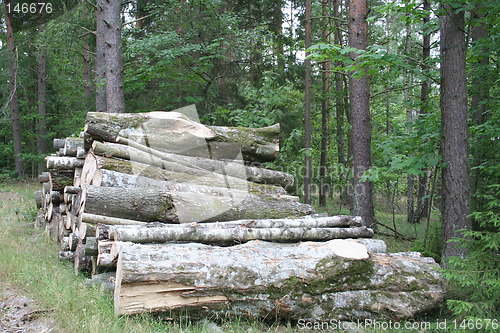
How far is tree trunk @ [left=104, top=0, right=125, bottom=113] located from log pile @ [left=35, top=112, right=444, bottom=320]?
3.21m

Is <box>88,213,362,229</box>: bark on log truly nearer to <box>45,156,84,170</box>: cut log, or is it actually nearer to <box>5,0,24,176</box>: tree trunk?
<box>45,156,84,170</box>: cut log

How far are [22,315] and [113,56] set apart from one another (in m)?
7.86

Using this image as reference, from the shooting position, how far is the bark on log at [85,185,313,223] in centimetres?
554

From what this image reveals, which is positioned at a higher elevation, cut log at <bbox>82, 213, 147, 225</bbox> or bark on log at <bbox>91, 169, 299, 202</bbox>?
bark on log at <bbox>91, 169, 299, 202</bbox>

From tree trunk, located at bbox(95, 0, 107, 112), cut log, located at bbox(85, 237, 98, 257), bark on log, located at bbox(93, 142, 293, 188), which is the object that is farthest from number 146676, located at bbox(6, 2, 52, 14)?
cut log, located at bbox(85, 237, 98, 257)

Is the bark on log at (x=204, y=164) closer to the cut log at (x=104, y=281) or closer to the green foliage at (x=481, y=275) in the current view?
the cut log at (x=104, y=281)

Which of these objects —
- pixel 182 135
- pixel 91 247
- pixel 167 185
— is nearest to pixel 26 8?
Result: pixel 182 135

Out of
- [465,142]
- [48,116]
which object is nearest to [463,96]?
[465,142]

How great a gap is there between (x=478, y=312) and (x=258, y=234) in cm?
266

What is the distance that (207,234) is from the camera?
505cm

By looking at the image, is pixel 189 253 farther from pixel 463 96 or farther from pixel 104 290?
pixel 463 96

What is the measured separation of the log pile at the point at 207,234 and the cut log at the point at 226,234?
1cm

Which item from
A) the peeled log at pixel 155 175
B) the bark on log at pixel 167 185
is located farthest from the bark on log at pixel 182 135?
the bark on log at pixel 167 185

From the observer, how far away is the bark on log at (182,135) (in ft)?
22.4
